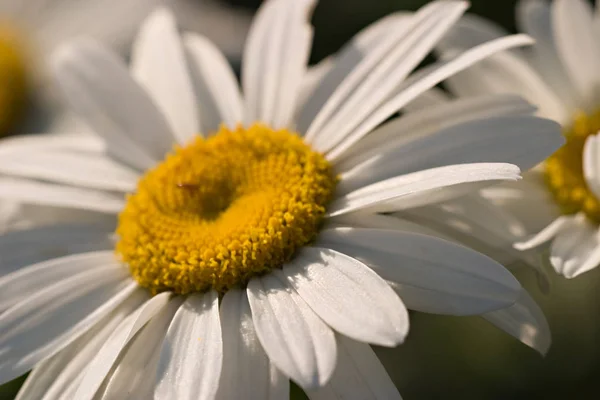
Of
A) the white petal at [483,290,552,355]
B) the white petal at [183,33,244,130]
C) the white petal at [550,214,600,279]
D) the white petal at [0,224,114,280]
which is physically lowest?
the white petal at [483,290,552,355]

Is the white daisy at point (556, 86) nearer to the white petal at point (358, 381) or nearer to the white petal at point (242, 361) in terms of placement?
the white petal at point (358, 381)

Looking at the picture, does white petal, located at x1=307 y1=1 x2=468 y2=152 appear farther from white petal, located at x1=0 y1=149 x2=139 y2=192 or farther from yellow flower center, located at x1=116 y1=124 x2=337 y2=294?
white petal, located at x1=0 y1=149 x2=139 y2=192

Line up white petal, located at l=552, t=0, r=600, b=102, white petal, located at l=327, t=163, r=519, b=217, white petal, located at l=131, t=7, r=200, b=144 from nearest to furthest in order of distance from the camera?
1. white petal, located at l=327, t=163, r=519, b=217
2. white petal, located at l=552, t=0, r=600, b=102
3. white petal, located at l=131, t=7, r=200, b=144

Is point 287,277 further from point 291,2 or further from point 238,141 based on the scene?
point 291,2

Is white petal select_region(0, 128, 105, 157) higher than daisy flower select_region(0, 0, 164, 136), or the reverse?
daisy flower select_region(0, 0, 164, 136)

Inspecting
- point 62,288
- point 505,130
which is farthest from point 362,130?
point 62,288

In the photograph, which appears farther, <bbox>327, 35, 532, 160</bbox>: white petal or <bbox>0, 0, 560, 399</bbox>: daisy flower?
<bbox>327, 35, 532, 160</bbox>: white petal

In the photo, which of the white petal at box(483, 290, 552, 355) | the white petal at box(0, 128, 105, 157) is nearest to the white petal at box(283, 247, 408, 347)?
the white petal at box(483, 290, 552, 355)
